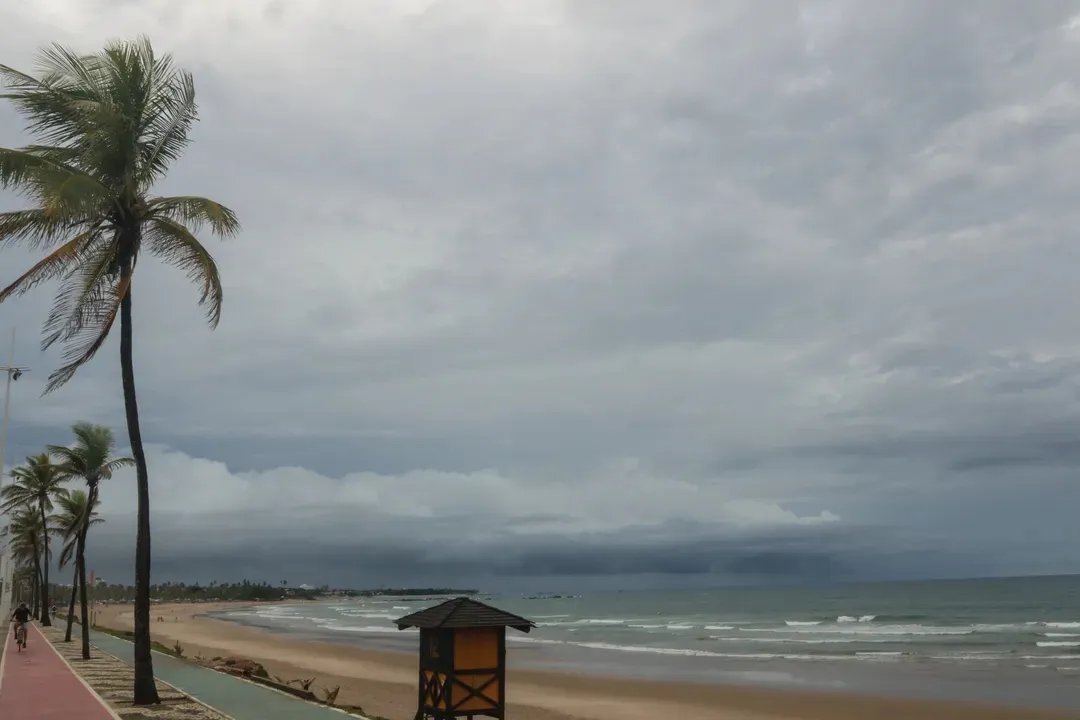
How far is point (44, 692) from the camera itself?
50.5 ft

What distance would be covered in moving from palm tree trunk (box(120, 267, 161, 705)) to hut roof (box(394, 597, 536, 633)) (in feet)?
18.5

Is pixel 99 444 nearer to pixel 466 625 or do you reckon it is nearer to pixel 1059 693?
pixel 466 625

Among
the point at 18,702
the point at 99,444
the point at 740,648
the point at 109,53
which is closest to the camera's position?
the point at 109,53

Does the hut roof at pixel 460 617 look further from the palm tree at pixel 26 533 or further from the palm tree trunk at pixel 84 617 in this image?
the palm tree at pixel 26 533

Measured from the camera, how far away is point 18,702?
14234 millimetres

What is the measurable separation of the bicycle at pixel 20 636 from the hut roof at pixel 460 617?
1887cm

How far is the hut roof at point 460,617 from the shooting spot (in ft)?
30.9

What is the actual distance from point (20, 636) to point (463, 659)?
2010 cm

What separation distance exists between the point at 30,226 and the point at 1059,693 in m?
23.4

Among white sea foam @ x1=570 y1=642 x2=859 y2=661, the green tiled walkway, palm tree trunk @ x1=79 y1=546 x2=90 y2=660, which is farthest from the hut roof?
white sea foam @ x1=570 y1=642 x2=859 y2=661

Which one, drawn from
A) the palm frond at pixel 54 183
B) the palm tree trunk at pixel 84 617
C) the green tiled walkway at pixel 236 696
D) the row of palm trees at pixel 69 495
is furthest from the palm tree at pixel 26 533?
the palm frond at pixel 54 183

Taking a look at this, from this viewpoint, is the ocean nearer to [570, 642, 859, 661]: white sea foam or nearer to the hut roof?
[570, 642, 859, 661]: white sea foam

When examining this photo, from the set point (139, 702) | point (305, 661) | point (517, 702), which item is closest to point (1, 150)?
point (139, 702)

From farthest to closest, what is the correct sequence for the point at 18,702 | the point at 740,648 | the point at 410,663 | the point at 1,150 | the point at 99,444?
1. the point at 740,648
2. the point at 410,663
3. the point at 99,444
4. the point at 18,702
5. the point at 1,150
